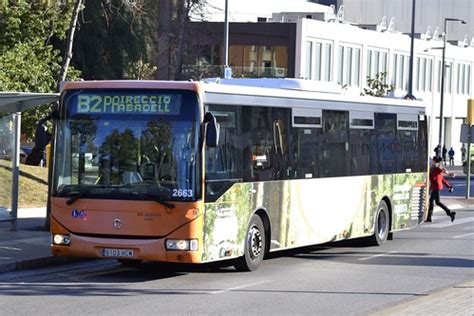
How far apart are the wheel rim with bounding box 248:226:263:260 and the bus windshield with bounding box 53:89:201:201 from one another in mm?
1732

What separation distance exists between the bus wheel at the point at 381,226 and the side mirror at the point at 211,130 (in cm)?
721

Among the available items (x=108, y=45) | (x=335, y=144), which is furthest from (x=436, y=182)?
(x=108, y=45)

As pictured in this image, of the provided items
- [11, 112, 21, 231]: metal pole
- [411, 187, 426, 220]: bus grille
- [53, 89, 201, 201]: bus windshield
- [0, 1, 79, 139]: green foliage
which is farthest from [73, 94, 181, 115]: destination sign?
[0, 1, 79, 139]: green foliage

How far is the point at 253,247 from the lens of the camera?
15891 mm

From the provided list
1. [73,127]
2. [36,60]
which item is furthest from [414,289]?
[36,60]

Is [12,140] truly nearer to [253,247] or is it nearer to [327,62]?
[253,247]

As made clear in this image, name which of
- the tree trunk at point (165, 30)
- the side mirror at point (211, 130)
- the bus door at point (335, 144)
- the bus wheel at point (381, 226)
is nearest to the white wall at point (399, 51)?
the tree trunk at point (165, 30)

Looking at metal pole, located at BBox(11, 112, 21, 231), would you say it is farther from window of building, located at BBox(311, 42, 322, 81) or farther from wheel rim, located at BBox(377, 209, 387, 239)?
window of building, located at BBox(311, 42, 322, 81)

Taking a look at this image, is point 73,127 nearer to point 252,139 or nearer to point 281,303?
point 252,139

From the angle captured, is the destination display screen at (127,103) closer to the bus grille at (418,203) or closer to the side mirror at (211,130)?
the side mirror at (211,130)

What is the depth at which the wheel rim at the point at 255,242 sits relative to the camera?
15766 millimetres

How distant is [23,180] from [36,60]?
6.63 metres

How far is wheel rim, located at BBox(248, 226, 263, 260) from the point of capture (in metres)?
15.8

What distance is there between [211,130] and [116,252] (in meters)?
2.11
